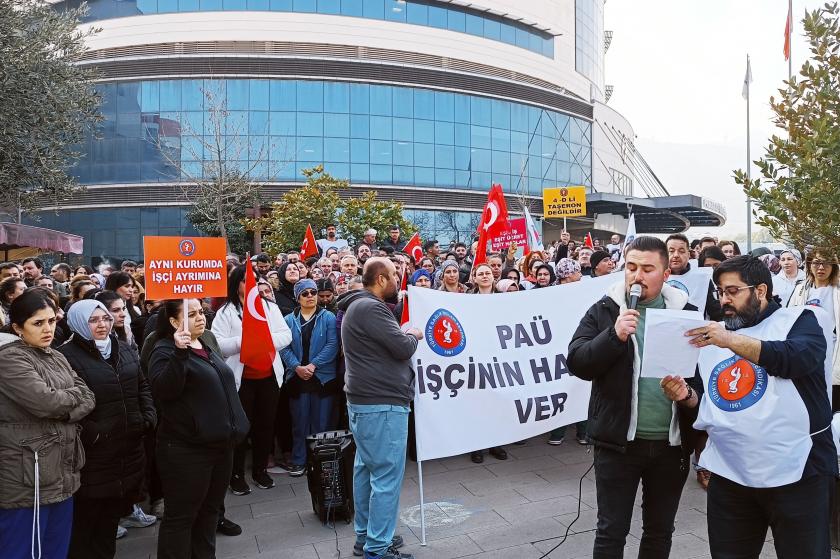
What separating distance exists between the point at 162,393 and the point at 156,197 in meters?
33.5

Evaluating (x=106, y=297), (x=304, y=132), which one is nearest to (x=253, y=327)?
(x=106, y=297)

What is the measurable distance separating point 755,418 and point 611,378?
27.5 inches

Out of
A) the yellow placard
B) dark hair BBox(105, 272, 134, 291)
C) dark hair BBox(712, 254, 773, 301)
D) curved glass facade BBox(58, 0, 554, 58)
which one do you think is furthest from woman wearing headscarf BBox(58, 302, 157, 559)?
curved glass facade BBox(58, 0, 554, 58)

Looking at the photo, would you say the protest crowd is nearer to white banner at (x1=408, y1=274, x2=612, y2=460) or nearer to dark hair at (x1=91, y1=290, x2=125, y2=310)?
dark hair at (x1=91, y1=290, x2=125, y2=310)

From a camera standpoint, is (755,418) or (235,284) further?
(235,284)

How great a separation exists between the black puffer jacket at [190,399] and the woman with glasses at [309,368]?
7.81 ft

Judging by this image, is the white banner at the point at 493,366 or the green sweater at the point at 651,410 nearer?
the green sweater at the point at 651,410

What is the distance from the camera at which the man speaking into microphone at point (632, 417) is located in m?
3.29

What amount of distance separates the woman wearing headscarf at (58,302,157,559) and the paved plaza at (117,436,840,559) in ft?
2.44

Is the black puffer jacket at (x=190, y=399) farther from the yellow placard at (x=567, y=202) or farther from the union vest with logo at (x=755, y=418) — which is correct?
the yellow placard at (x=567, y=202)

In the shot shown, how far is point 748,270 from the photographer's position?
304cm

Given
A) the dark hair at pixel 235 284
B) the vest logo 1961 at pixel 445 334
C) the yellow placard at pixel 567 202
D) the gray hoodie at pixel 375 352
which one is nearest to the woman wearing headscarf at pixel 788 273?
the vest logo 1961 at pixel 445 334

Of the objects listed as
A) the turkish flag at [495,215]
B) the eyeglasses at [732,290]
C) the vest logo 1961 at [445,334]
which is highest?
the turkish flag at [495,215]

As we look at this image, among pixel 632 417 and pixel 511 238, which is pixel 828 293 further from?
pixel 511 238
